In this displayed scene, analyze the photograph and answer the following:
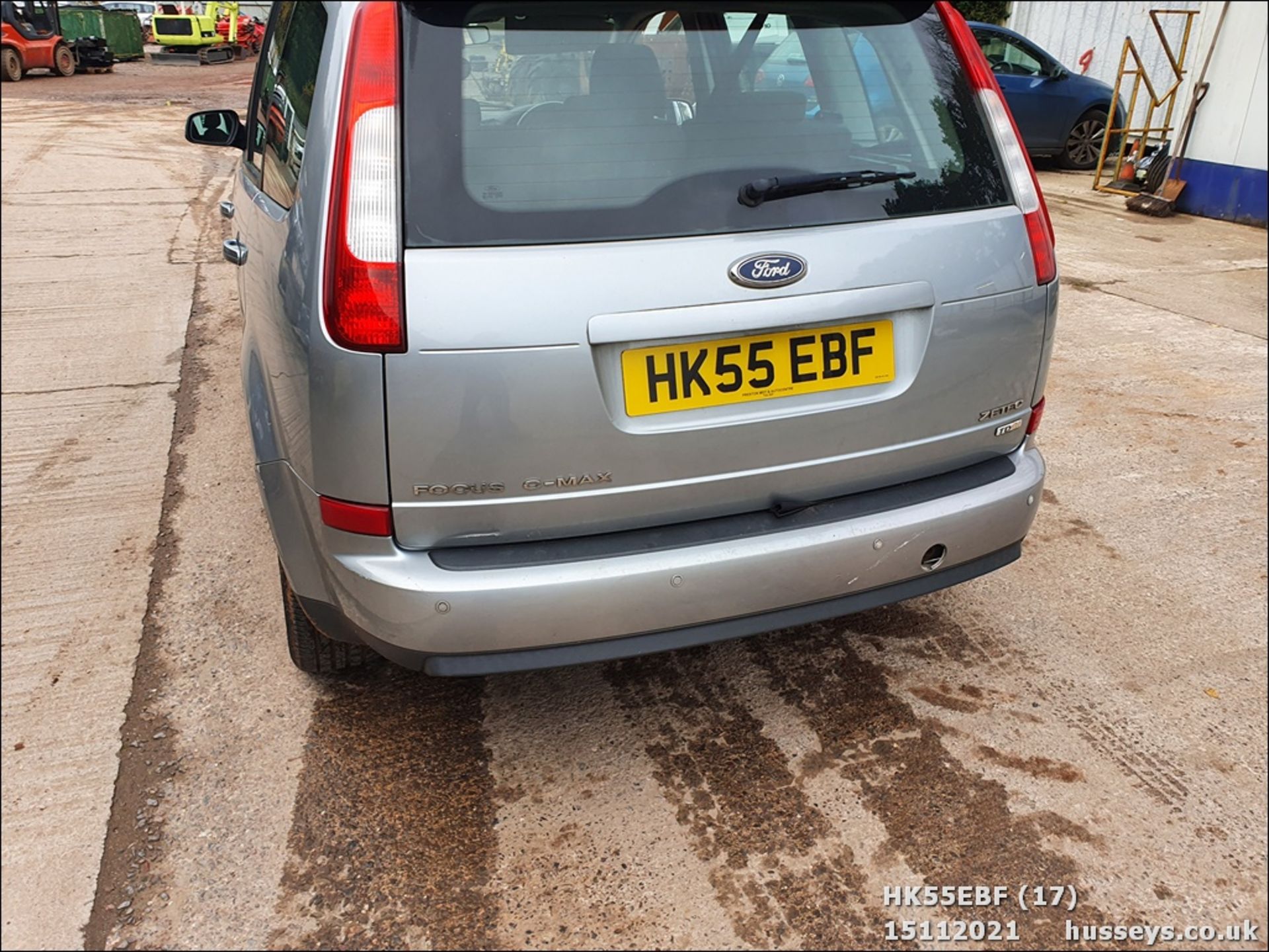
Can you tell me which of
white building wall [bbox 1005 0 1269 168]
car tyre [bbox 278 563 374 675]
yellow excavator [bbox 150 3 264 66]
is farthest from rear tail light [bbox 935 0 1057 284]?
yellow excavator [bbox 150 3 264 66]

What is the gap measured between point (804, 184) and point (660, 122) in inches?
12.7

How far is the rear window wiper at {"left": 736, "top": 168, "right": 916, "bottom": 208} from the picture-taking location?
2.00 meters

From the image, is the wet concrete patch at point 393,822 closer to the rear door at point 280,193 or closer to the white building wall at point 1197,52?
the rear door at point 280,193

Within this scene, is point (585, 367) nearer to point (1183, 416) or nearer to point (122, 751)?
point (122, 751)

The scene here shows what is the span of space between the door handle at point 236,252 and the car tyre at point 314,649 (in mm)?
981

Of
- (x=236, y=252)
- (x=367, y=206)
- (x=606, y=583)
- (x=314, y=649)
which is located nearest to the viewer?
(x=367, y=206)

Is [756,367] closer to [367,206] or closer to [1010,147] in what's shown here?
[367,206]

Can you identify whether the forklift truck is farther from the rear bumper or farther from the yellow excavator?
the rear bumper

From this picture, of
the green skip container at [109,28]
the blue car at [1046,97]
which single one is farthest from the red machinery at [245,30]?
the blue car at [1046,97]

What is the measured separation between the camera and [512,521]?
1.94 metres

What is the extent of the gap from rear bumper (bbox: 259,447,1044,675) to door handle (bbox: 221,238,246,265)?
0.92 meters

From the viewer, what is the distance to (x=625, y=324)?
6.07ft

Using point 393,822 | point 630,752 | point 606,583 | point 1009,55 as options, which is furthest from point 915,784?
point 1009,55

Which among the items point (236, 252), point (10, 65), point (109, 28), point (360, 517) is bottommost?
point (10, 65)
